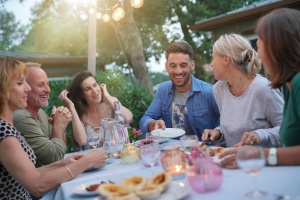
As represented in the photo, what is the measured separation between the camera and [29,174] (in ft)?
5.70

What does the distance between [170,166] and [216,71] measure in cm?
138

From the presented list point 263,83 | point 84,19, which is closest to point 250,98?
point 263,83

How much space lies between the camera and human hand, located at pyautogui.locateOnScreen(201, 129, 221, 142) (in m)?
2.62

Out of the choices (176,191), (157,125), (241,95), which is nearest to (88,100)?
(157,125)

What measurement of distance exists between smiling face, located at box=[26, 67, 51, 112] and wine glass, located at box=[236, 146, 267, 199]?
6.99ft

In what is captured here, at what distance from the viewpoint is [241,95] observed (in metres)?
2.65

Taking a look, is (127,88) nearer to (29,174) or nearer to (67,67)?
(29,174)

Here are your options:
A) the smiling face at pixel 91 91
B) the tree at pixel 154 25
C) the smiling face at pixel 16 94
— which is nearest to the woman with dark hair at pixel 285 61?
the smiling face at pixel 16 94

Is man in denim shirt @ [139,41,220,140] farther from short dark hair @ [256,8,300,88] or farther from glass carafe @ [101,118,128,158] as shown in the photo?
short dark hair @ [256,8,300,88]

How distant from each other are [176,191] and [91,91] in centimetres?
238

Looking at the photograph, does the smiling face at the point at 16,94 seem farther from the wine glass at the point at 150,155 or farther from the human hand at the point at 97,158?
the wine glass at the point at 150,155

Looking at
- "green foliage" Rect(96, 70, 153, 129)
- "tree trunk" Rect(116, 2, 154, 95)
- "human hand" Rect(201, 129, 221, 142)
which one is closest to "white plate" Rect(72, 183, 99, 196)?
"human hand" Rect(201, 129, 221, 142)

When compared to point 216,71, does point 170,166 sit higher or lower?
lower

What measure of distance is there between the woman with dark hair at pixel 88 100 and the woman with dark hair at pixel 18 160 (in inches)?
52.4
